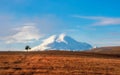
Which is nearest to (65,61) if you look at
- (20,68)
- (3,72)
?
(20,68)

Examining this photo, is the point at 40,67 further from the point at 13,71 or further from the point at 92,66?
the point at 92,66

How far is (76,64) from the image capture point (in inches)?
3688

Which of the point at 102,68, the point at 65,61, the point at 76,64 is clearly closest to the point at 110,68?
the point at 102,68

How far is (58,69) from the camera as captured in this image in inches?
3319

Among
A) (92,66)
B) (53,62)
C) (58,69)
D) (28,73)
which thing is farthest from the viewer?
(53,62)

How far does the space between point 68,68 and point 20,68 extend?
13203 millimetres

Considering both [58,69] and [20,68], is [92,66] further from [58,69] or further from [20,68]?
[20,68]

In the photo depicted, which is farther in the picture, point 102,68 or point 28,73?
point 102,68

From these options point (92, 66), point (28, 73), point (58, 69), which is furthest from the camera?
point (92, 66)

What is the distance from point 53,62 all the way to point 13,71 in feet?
59.6

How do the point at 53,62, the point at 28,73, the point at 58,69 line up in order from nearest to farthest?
the point at 28,73
the point at 58,69
the point at 53,62

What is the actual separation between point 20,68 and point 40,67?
18.2ft

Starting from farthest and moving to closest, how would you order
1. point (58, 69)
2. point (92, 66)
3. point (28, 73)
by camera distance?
1. point (92, 66)
2. point (58, 69)
3. point (28, 73)

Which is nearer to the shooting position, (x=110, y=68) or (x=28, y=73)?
(x=28, y=73)
